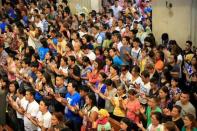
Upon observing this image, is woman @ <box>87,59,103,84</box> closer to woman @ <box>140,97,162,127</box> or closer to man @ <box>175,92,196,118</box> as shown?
woman @ <box>140,97,162,127</box>

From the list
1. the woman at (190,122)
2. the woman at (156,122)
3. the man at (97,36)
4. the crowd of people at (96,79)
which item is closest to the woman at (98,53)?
the crowd of people at (96,79)

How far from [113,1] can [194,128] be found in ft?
33.9

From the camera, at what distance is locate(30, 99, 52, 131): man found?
757 cm

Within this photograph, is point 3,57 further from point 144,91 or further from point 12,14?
point 12,14

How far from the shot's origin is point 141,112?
25.0 ft

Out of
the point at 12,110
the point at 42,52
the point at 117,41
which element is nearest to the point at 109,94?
the point at 12,110

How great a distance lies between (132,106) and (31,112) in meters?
1.95

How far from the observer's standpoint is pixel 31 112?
8.00 metres

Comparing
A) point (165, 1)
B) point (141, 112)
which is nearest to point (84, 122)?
point (141, 112)

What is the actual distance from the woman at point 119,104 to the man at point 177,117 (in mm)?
1170

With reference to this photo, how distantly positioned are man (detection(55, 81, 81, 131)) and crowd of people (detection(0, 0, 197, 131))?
0.02m

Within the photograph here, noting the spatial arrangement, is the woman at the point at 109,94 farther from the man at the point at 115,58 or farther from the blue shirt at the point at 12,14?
the blue shirt at the point at 12,14

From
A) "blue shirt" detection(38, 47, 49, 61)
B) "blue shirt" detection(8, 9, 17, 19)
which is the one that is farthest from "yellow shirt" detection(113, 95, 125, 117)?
"blue shirt" detection(8, 9, 17, 19)

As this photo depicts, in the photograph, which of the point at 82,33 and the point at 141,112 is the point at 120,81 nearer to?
the point at 141,112
